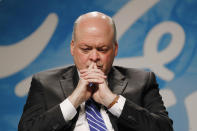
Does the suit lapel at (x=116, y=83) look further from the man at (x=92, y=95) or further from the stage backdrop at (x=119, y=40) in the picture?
the stage backdrop at (x=119, y=40)

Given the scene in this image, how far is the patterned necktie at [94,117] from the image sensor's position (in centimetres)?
173

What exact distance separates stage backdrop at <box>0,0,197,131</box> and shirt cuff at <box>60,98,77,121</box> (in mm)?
1115

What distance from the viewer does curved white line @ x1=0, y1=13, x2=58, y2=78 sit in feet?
9.13

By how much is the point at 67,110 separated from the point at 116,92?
0.31m

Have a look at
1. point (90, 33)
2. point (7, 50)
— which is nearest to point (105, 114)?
point (90, 33)

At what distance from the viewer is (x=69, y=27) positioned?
9.09 ft

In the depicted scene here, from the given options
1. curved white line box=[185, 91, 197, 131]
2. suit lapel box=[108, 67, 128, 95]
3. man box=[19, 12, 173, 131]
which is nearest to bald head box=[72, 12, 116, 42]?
man box=[19, 12, 173, 131]

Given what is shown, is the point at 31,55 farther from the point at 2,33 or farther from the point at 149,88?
the point at 149,88

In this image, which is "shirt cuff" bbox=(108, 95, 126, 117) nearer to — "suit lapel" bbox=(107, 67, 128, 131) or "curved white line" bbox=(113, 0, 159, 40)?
"suit lapel" bbox=(107, 67, 128, 131)

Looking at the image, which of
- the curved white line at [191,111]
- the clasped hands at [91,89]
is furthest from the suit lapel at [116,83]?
the curved white line at [191,111]

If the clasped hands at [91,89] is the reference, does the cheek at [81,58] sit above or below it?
above

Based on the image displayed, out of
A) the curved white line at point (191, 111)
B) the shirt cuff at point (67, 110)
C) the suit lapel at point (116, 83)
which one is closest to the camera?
the shirt cuff at point (67, 110)

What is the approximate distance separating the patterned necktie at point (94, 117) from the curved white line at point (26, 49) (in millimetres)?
1097

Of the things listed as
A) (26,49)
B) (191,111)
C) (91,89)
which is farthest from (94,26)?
(191,111)
